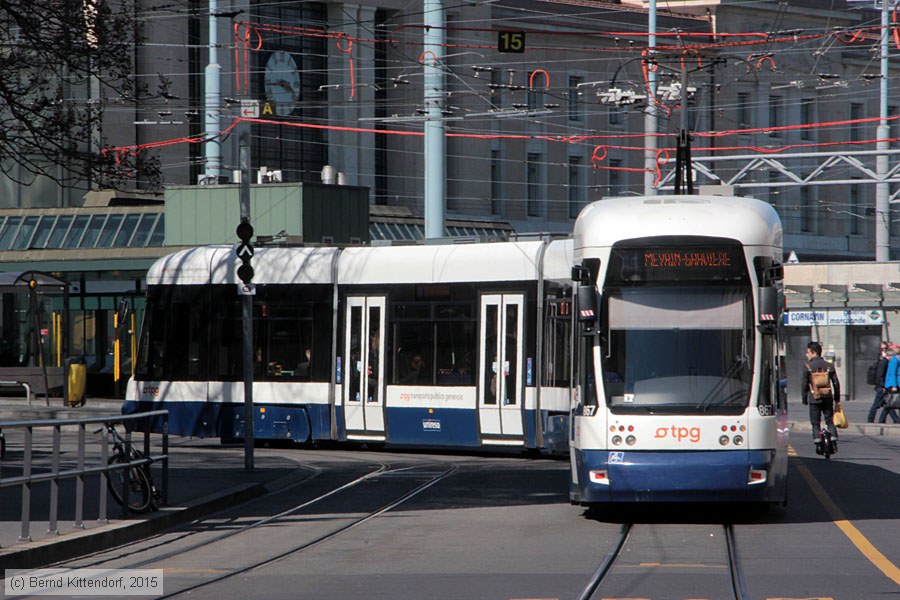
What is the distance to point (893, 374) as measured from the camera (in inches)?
1230

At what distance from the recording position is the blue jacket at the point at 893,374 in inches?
1229

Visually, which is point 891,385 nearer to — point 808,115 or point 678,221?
point 678,221

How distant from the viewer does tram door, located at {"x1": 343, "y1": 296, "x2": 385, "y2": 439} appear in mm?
24375

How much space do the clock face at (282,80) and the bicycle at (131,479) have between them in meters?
43.0

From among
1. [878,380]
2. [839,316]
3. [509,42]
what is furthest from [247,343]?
[839,316]

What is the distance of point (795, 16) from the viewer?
6844 centimetres

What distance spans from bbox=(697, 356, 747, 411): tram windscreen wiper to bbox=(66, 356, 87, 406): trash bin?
23.3 meters

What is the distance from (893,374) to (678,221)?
57.6 ft

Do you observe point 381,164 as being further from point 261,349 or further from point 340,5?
point 261,349

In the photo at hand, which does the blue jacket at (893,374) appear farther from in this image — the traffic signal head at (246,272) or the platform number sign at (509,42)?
the traffic signal head at (246,272)

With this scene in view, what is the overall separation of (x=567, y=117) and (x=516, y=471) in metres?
43.9

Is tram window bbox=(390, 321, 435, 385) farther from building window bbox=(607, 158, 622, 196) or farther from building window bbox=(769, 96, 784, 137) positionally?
building window bbox=(769, 96, 784, 137)

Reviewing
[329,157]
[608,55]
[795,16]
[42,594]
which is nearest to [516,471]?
[42,594]

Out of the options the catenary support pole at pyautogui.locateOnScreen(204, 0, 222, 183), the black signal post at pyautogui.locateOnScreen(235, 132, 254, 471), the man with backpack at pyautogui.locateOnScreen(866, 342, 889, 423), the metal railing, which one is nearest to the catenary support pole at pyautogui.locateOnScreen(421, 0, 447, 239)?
the catenary support pole at pyautogui.locateOnScreen(204, 0, 222, 183)
